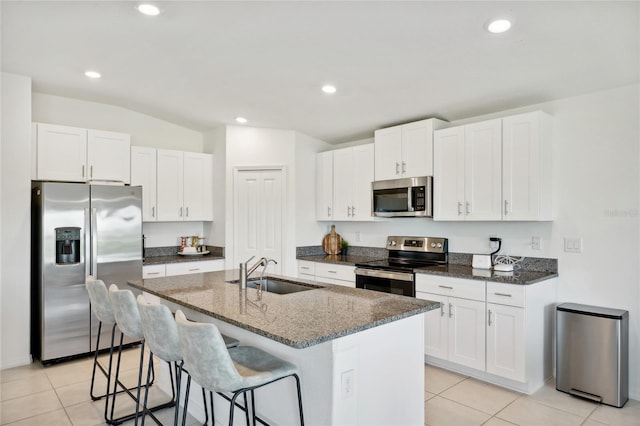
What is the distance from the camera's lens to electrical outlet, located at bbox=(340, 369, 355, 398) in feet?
5.96

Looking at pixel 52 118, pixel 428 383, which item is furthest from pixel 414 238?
pixel 52 118

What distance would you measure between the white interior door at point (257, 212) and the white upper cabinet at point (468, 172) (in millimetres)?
2024

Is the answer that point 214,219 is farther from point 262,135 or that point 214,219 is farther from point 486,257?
point 486,257

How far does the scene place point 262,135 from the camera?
5066mm

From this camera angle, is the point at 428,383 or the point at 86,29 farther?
the point at 428,383

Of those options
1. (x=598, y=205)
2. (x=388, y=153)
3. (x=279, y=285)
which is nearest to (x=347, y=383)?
(x=279, y=285)

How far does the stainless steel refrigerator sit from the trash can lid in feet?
13.4

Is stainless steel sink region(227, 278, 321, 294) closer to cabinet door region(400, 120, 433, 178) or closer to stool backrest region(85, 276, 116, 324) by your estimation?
stool backrest region(85, 276, 116, 324)

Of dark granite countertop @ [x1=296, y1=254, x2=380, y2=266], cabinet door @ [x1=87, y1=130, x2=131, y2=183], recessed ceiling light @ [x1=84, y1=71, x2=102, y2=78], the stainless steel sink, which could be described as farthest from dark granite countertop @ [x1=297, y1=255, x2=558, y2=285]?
recessed ceiling light @ [x1=84, y1=71, x2=102, y2=78]

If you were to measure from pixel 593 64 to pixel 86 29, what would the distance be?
11.9ft

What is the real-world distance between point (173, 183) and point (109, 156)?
80 cm

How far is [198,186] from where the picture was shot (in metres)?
5.15

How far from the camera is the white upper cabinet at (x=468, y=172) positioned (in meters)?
3.51

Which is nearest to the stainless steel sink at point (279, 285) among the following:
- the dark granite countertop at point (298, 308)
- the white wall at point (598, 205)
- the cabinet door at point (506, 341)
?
the dark granite countertop at point (298, 308)
